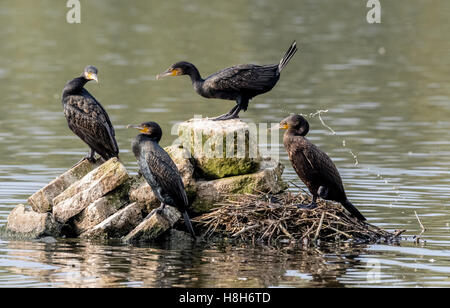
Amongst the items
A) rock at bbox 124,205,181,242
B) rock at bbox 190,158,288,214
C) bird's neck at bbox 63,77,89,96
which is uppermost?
bird's neck at bbox 63,77,89,96

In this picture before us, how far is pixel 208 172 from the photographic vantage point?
1324cm

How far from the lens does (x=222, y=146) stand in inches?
512

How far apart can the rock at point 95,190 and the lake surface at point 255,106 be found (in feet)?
1.54

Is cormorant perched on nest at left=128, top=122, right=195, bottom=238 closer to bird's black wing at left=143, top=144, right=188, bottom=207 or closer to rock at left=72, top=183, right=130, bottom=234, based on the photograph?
bird's black wing at left=143, top=144, right=188, bottom=207

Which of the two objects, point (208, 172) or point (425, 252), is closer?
point (425, 252)

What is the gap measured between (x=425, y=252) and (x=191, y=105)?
41.8ft

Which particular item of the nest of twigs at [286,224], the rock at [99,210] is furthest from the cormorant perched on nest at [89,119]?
the nest of twigs at [286,224]

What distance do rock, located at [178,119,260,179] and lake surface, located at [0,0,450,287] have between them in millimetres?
1297

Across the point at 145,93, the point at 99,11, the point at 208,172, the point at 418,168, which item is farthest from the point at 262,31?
the point at 208,172

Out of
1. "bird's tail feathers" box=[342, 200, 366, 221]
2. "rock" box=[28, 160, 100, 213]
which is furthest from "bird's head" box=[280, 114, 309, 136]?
"rock" box=[28, 160, 100, 213]

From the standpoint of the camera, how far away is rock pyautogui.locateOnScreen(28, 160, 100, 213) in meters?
13.4

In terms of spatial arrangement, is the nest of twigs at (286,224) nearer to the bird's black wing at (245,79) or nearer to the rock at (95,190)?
the rock at (95,190)

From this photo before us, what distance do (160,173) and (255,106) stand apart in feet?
38.3

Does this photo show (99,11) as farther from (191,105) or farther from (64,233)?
(64,233)
